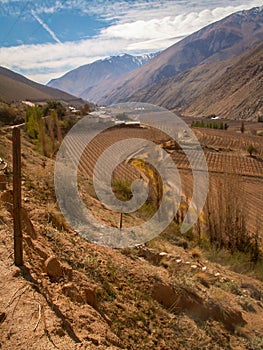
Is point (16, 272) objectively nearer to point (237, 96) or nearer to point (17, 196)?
point (17, 196)

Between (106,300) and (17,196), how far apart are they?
2.15 m

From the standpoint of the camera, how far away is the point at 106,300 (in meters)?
5.49

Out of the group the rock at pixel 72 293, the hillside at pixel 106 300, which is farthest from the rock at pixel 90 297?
the rock at pixel 72 293

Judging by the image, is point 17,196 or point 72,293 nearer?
point 17,196

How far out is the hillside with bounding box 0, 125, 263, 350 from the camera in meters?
3.87

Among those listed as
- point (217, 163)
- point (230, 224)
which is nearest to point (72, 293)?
point (230, 224)

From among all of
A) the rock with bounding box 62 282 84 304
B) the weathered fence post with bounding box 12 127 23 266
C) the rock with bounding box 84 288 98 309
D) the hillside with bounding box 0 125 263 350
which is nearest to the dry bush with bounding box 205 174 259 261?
the hillside with bounding box 0 125 263 350

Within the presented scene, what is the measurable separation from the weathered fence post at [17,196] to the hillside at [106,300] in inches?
7.7

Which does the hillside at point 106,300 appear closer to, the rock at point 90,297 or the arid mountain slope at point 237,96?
the rock at point 90,297

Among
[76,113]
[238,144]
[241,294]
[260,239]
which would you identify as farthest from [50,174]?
[238,144]

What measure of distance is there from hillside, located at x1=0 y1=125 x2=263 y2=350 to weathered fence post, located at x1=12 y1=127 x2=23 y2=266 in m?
0.20

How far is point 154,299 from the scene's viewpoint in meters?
6.42

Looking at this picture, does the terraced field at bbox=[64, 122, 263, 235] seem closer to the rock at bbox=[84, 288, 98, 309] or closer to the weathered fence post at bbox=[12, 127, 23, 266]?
the rock at bbox=[84, 288, 98, 309]

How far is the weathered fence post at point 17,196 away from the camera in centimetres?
438
